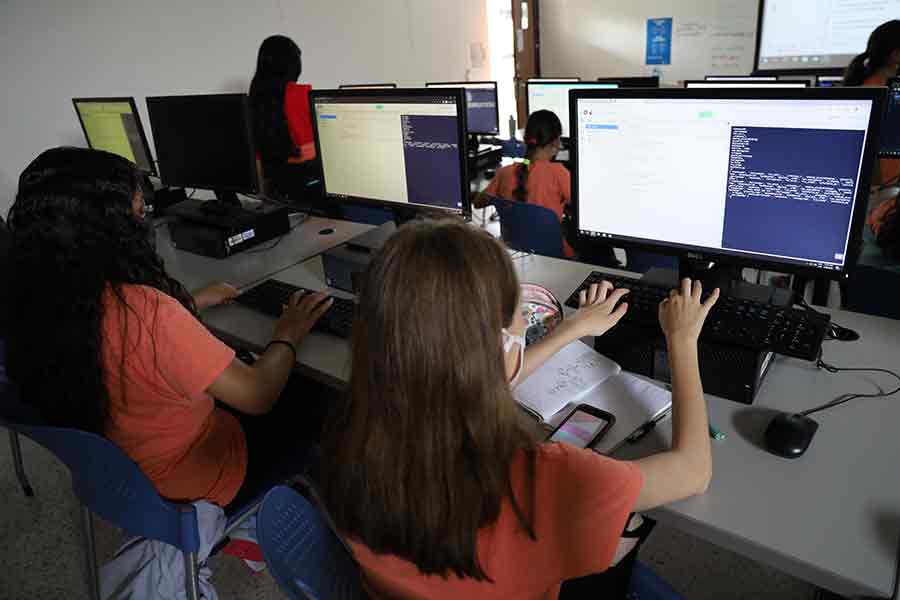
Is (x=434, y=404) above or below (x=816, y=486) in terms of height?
above

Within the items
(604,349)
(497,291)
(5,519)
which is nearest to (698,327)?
(604,349)

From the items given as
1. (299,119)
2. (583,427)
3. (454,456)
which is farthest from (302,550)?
(299,119)

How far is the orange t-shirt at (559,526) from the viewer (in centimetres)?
69

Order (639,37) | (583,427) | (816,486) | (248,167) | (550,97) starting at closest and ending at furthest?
(816,486), (583,427), (248,167), (550,97), (639,37)

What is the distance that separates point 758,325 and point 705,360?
0.37ft

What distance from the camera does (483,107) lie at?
4.54m

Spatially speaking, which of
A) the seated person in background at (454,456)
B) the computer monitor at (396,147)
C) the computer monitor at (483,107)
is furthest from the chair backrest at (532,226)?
the computer monitor at (483,107)

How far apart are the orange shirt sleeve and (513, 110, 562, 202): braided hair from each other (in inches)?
82.2

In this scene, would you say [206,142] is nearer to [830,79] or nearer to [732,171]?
[732,171]

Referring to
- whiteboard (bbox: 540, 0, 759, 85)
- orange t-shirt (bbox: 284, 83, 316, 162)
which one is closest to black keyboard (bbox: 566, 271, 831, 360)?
orange t-shirt (bbox: 284, 83, 316, 162)

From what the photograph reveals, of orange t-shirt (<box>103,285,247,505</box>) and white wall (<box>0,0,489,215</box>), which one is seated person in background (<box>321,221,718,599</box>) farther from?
white wall (<box>0,0,489,215</box>)

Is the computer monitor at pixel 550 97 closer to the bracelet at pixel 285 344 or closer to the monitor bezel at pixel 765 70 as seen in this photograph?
the monitor bezel at pixel 765 70

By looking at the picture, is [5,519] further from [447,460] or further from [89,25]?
[89,25]

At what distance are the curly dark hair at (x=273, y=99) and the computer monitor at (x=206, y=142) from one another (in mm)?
947
